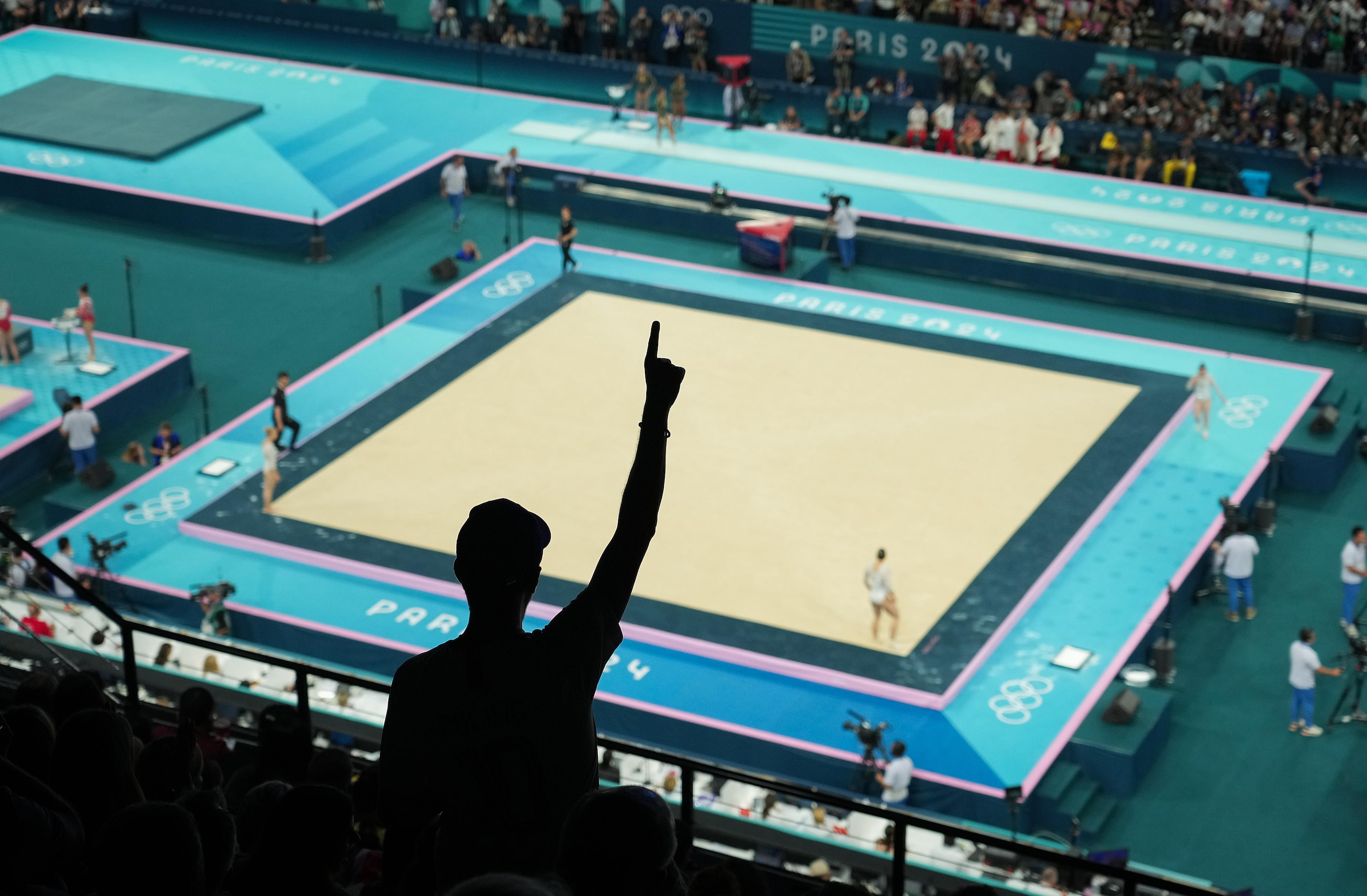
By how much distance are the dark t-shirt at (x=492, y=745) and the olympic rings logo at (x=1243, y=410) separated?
73.6 feet

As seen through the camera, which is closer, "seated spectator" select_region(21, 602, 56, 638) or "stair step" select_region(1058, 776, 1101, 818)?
"seated spectator" select_region(21, 602, 56, 638)

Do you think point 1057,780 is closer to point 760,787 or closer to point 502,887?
point 760,787

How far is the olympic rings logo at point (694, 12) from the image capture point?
37.6 metres

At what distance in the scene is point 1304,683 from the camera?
732 inches

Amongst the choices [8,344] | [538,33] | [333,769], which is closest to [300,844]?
→ [333,769]

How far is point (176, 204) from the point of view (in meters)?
32.3

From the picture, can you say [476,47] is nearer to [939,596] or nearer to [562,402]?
[562,402]

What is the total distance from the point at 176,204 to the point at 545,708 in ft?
97.9

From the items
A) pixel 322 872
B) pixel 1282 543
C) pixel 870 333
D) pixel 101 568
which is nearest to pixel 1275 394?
pixel 1282 543

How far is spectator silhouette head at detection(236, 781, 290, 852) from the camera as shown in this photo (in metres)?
5.90

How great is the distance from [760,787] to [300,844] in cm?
306

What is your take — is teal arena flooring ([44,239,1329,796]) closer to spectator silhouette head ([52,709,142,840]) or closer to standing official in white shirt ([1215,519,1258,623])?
standing official in white shirt ([1215,519,1258,623])

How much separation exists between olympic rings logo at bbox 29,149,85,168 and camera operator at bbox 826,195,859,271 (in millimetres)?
14466

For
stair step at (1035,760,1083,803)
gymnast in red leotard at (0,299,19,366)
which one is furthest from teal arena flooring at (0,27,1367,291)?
stair step at (1035,760,1083,803)
